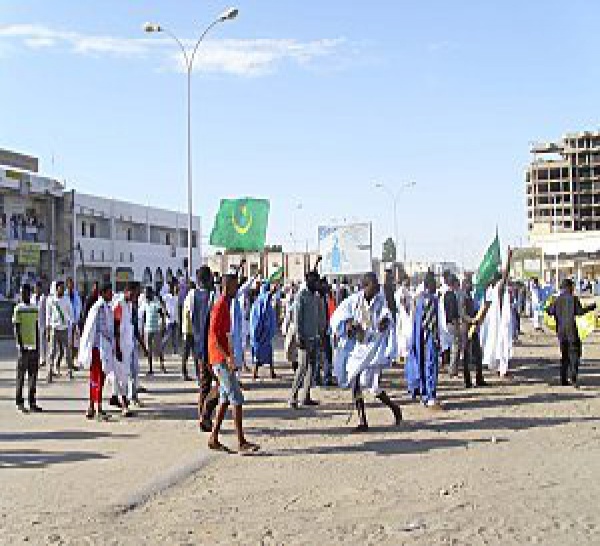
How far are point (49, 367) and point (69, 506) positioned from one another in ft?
32.6

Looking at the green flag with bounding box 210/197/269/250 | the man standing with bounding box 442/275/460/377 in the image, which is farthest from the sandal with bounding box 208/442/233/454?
the green flag with bounding box 210/197/269/250

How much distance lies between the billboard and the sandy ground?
723 centimetres

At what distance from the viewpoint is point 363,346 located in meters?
10.2

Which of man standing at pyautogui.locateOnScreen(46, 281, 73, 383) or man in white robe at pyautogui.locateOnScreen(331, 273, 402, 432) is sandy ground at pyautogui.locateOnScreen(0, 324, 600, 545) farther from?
man standing at pyautogui.locateOnScreen(46, 281, 73, 383)

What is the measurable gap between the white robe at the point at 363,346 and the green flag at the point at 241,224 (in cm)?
990

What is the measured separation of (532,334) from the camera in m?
30.7

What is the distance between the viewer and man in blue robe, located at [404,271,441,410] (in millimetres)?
11820

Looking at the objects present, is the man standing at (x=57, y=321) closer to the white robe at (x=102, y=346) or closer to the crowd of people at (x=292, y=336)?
the crowd of people at (x=292, y=336)

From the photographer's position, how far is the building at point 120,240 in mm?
52719

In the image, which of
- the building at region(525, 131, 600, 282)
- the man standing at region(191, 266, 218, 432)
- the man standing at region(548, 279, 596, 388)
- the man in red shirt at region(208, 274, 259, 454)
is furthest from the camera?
the building at region(525, 131, 600, 282)

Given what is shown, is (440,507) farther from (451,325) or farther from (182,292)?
(182,292)

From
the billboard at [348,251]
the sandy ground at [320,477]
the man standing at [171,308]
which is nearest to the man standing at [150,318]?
the man standing at [171,308]

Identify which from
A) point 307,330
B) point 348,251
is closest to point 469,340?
point 307,330

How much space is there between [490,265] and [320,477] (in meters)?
9.78
